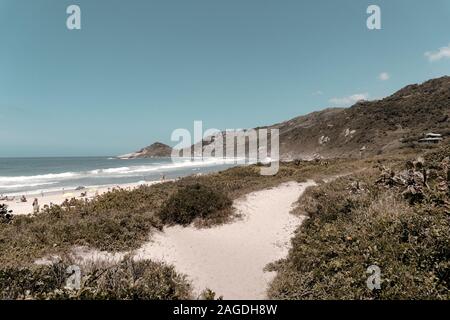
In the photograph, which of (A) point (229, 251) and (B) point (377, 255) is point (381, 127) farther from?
(B) point (377, 255)

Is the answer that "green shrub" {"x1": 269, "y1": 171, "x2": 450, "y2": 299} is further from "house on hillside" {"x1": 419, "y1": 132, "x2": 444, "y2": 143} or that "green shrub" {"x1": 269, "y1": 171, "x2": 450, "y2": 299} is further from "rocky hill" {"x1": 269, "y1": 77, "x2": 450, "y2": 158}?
"rocky hill" {"x1": 269, "y1": 77, "x2": 450, "y2": 158}

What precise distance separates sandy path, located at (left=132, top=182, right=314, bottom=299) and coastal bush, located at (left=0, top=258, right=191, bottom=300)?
115cm

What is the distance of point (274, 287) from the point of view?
23.3 ft

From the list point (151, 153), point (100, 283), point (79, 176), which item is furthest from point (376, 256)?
point (151, 153)

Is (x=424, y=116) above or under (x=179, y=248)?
above

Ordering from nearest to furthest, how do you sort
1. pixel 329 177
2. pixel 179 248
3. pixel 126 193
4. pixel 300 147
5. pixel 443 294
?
pixel 443 294 < pixel 179 248 < pixel 126 193 < pixel 329 177 < pixel 300 147

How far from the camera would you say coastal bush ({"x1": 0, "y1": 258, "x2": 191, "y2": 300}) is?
5543mm

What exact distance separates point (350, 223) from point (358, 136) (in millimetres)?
69263

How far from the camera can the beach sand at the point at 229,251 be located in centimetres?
797

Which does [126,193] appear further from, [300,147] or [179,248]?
[300,147]

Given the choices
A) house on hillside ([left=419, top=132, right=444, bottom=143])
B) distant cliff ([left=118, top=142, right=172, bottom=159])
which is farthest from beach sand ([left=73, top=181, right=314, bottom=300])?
distant cliff ([left=118, top=142, right=172, bottom=159])

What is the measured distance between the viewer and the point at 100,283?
6176 mm
